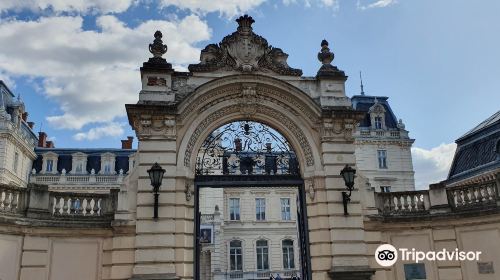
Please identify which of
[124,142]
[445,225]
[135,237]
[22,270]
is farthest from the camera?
[124,142]

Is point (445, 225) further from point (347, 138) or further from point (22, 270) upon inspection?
point (22, 270)

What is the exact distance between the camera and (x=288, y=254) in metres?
40.9

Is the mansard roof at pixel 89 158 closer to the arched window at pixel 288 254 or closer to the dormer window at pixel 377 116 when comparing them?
the arched window at pixel 288 254

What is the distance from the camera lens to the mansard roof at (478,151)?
20031 millimetres

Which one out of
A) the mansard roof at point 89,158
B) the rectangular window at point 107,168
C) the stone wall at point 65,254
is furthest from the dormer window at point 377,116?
the stone wall at point 65,254

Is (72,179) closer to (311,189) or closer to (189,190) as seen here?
(189,190)

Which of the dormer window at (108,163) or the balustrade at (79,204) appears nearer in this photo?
the balustrade at (79,204)

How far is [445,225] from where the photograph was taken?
1262cm

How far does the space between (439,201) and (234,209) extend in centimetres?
2941

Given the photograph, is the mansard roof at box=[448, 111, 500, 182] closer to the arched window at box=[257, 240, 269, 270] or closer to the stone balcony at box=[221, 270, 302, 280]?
the stone balcony at box=[221, 270, 302, 280]

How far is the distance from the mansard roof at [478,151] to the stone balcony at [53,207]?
1631cm

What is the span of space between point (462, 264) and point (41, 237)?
36.5 ft

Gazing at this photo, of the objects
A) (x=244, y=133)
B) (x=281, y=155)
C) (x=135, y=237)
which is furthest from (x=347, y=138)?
(x=135, y=237)

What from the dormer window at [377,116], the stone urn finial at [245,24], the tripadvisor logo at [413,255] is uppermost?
the dormer window at [377,116]
